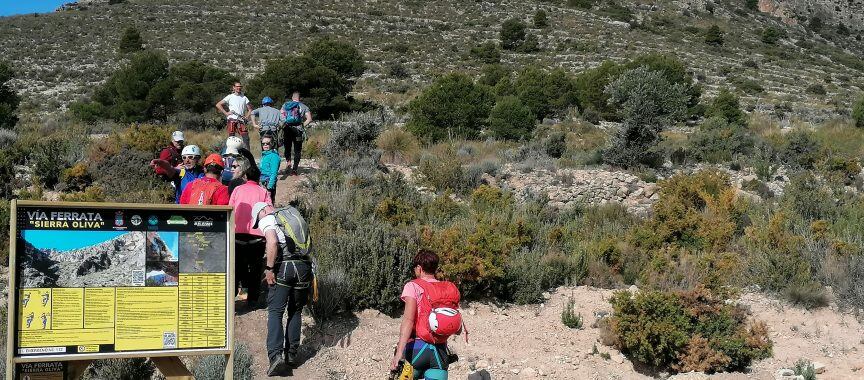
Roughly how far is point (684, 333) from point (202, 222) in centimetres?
463

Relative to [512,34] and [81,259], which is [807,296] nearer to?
[81,259]

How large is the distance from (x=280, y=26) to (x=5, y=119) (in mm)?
31527

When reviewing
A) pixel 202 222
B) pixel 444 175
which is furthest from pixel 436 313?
pixel 444 175

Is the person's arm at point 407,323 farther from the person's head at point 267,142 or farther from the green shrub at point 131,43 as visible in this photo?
the green shrub at point 131,43

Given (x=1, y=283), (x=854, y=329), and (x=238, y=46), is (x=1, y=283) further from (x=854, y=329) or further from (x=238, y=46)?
(x=238, y=46)

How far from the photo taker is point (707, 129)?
58.4 ft

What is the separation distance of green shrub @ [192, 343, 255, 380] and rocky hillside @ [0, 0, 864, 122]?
23.3 meters

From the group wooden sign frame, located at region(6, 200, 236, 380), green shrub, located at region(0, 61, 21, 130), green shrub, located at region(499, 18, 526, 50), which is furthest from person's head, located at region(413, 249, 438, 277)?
green shrub, located at region(499, 18, 526, 50)

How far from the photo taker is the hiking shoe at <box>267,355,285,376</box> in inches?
226

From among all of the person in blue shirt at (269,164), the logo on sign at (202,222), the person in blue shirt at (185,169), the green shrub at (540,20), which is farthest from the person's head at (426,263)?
the green shrub at (540,20)

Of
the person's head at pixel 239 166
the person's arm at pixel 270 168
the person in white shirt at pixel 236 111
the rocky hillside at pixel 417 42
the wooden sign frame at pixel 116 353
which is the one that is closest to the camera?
the wooden sign frame at pixel 116 353

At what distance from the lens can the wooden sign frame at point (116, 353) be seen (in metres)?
3.93

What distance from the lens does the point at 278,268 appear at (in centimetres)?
570

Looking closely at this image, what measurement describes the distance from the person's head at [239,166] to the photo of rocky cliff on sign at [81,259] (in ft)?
8.88
